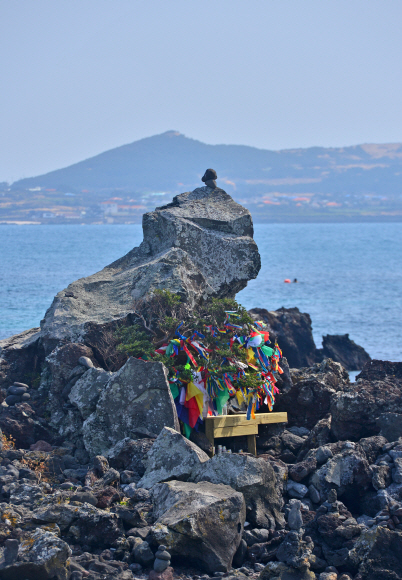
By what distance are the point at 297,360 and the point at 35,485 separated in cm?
1643

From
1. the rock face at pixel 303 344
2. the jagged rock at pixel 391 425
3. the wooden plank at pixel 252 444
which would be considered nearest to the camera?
the jagged rock at pixel 391 425

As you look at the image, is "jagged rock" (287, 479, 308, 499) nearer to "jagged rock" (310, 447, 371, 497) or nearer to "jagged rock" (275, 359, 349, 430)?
"jagged rock" (310, 447, 371, 497)

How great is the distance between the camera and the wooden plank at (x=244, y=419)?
32.2 ft

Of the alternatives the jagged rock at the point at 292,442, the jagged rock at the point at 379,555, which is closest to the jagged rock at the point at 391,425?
the jagged rock at the point at 292,442

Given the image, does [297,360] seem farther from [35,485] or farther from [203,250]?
[35,485]

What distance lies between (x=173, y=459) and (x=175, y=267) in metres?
4.46

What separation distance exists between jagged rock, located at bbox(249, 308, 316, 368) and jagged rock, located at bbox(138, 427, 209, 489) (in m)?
14.2

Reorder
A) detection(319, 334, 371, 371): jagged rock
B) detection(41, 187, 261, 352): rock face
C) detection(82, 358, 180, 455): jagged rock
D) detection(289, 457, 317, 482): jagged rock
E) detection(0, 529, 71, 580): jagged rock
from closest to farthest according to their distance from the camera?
detection(0, 529, 71, 580): jagged rock, detection(289, 457, 317, 482): jagged rock, detection(82, 358, 180, 455): jagged rock, detection(41, 187, 261, 352): rock face, detection(319, 334, 371, 371): jagged rock

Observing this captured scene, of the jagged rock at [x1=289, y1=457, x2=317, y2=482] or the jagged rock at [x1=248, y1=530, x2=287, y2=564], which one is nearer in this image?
the jagged rock at [x1=248, y1=530, x2=287, y2=564]

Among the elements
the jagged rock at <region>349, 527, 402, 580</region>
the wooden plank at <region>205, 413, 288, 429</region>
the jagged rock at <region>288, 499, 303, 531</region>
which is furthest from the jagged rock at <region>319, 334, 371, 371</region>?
the jagged rock at <region>349, 527, 402, 580</region>

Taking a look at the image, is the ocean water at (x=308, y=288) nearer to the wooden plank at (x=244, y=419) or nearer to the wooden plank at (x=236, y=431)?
the wooden plank at (x=244, y=419)

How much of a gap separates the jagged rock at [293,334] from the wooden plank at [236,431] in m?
12.5

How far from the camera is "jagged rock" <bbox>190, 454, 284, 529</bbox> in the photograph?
7645mm

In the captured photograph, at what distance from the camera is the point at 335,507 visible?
25.3ft
